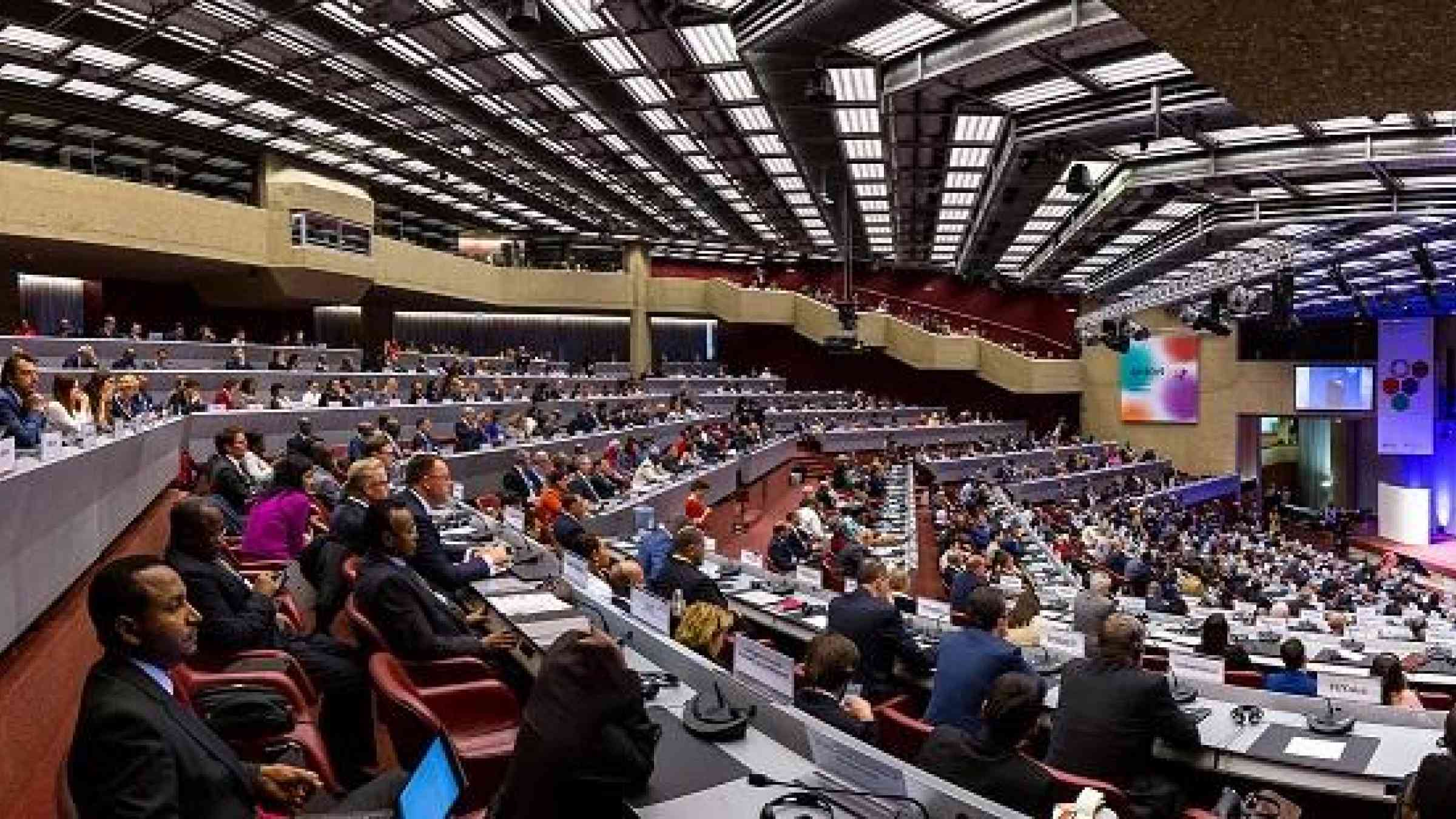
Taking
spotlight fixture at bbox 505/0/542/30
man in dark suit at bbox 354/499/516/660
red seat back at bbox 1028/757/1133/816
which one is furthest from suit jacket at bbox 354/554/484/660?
spotlight fixture at bbox 505/0/542/30

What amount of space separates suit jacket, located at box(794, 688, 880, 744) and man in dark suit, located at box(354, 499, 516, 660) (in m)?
1.54

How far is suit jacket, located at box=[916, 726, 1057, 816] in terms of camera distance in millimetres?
3180

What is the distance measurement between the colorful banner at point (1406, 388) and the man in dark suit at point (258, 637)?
116 ft

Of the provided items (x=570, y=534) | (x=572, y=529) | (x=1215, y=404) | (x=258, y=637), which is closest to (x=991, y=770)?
(x=258, y=637)

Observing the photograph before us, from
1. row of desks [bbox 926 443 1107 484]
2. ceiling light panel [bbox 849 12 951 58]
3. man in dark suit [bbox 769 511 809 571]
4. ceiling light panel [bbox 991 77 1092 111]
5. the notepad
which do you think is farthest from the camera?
row of desks [bbox 926 443 1107 484]

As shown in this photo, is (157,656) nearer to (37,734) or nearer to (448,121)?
(37,734)

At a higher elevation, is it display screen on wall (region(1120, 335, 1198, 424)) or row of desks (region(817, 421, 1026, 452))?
display screen on wall (region(1120, 335, 1198, 424))

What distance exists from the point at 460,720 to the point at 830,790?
201cm

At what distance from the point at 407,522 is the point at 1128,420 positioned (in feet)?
113

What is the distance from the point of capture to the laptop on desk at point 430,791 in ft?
8.50

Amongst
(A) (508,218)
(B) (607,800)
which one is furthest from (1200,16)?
(A) (508,218)

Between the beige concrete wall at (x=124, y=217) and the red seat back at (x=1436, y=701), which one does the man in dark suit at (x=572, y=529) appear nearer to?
the red seat back at (x=1436, y=701)

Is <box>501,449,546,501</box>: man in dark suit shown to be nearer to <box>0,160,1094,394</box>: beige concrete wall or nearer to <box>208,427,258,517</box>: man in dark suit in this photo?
<box>208,427,258,517</box>: man in dark suit

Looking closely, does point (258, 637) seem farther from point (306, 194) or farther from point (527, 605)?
point (306, 194)
